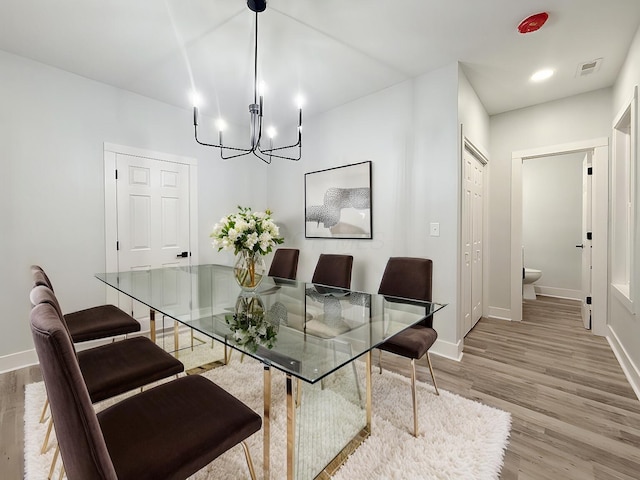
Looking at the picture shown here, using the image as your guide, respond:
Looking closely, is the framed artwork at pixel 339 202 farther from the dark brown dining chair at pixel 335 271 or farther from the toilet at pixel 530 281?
the toilet at pixel 530 281

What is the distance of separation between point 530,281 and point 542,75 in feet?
10.7

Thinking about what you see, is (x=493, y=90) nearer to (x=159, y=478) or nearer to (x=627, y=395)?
(x=627, y=395)

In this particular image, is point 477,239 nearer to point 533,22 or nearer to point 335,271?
point 335,271

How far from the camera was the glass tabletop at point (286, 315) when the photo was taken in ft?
3.61

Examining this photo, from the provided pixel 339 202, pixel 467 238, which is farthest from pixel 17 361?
pixel 467 238

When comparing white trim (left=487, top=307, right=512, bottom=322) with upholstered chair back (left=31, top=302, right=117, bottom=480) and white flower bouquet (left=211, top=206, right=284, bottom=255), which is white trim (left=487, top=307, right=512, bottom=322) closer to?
white flower bouquet (left=211, top=206, right=284, bottom=255)

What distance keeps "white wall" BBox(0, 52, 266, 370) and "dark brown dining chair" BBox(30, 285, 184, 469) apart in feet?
5.25

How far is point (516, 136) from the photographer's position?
11.9 ft

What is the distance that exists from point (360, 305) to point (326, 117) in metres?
2.61

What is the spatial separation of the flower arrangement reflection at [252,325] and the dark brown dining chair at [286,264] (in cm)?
109

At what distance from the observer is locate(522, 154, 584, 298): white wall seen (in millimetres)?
4824

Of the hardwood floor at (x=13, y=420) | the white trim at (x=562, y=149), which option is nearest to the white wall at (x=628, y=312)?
the white trim at (x=562, y=149)

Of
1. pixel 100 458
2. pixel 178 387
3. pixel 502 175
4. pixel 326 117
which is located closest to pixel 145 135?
pixel 326 117

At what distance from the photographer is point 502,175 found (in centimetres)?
375
